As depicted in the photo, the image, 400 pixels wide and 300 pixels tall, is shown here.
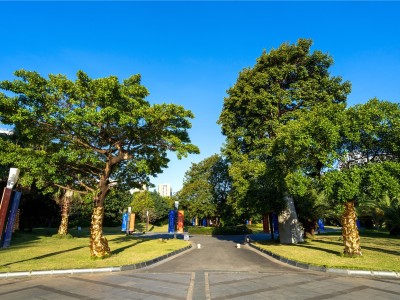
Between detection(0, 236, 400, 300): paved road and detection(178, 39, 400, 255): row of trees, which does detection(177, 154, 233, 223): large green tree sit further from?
detection(0, 236, 400, 300): paved road

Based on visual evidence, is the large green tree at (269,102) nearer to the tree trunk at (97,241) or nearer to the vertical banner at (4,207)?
the tree trunk at (97,241)

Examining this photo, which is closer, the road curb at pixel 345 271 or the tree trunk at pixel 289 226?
the road curb at pixel 345 271

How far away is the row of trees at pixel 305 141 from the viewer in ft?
43.8

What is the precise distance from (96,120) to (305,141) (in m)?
9.92

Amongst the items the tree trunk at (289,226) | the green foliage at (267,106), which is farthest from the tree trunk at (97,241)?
the tree trunk at (289,226)

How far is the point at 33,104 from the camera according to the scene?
44.0 feet

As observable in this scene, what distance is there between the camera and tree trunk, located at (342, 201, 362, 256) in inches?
541

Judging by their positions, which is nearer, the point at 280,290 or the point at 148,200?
the point at 280,290

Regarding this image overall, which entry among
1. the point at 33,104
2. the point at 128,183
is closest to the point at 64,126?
the point at 33,104

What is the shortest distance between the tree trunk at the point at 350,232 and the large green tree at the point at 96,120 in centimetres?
848

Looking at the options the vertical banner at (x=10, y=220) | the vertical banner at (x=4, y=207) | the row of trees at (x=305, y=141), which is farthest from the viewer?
the row of trees at (x=305, y=141)

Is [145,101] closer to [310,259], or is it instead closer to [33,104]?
[33,104]

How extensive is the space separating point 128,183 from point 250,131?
1134cm

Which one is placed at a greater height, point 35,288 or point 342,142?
point 342,142
